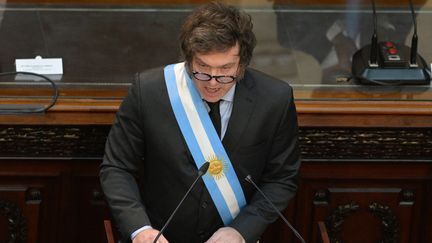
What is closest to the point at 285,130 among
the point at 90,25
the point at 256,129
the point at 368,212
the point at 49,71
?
the point at 256,129

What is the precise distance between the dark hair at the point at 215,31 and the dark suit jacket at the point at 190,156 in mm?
200

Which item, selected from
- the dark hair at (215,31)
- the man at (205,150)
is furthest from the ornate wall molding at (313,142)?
the dark hair at (215,31)

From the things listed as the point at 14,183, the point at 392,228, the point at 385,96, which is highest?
the point at 385,96

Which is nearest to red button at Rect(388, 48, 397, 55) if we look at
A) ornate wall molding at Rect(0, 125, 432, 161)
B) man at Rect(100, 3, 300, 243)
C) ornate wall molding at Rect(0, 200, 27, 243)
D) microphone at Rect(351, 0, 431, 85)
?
microphone at Rect(351, 0, 431, 85)

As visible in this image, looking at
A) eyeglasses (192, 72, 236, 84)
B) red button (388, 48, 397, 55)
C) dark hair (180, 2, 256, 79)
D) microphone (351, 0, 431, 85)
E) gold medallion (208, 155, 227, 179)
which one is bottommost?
gold medallion (208, 155, 227, 179)

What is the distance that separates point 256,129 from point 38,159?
0.70 m

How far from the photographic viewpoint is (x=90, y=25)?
3.16m

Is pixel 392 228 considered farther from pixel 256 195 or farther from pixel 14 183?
pixel 14 183

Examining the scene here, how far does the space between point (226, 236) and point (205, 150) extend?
20 centimetres

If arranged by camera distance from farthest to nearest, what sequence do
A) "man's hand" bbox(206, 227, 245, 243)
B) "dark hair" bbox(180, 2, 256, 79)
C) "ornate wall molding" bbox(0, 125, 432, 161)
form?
"ornate wall molding" bbox(0, 125, 432, 161) → "man's hand" bbox(206, 227, 245, 243) → "dark hair" bbox(180, 2, 256, 79)

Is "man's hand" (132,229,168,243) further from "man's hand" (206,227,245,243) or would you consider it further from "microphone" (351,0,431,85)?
"microphone" (351,0,431,85)

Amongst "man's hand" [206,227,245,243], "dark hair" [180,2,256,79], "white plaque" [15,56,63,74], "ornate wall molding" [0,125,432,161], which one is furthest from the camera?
"white plaque" [15,56,63,74]

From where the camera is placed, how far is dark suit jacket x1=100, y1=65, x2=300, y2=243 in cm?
233

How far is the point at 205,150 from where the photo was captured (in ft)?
7.68
